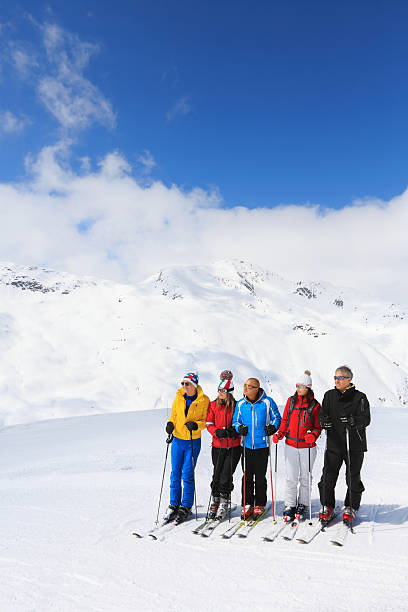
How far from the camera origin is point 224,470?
5.45m

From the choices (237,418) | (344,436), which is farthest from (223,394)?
(344,436)

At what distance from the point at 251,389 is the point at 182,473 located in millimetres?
1645

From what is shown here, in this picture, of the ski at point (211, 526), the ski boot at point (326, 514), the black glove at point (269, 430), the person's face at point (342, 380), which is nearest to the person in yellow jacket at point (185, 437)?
the ski at point (211, 526)

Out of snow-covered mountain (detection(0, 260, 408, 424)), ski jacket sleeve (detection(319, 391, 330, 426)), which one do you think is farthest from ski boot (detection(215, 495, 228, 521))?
snow-covered mountain (detection(0, 260, 408, 424))

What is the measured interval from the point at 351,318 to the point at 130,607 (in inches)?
5626

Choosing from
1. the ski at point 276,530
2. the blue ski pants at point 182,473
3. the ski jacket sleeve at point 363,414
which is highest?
the ski jacket sleeve at point 363,414

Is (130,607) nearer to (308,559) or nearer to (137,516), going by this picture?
(308,559)

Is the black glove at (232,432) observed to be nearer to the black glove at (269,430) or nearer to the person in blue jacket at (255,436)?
the person in blue jacket at (255,436)

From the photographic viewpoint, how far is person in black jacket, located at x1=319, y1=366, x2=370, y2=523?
4.85 meters

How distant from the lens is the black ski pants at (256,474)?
5301 mm

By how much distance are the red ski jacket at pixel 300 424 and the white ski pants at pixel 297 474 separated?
4.2 inches

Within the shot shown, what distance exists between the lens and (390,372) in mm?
56500

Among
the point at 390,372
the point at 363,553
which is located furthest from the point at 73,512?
the point at 390,372

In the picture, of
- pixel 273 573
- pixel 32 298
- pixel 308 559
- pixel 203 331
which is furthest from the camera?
pixel 32 298
